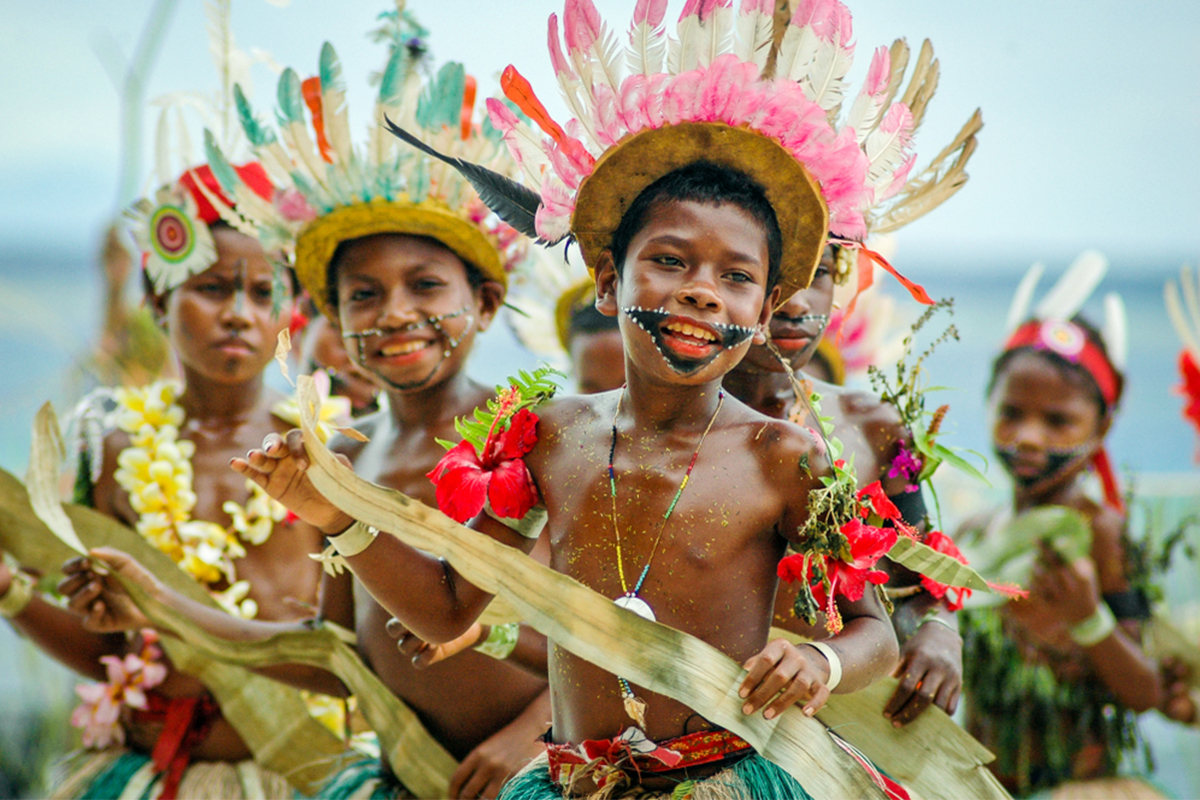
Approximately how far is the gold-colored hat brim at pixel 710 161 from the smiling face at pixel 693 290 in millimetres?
72

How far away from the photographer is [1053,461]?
435cm

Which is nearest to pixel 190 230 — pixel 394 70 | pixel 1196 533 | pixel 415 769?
pixel 394 70

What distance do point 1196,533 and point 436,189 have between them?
4189 mm

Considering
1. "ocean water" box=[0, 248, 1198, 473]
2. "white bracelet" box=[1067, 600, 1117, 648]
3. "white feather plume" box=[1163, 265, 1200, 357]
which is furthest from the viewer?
"white feather plume" box=[1163, 265, 1200, 357]

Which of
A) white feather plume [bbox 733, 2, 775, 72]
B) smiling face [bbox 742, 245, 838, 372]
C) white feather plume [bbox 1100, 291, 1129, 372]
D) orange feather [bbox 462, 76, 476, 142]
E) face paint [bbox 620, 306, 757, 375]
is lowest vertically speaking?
face paint [bbox 620, 306, 757, 375]

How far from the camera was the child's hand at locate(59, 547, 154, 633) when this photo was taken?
2750mm

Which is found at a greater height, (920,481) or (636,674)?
(920,481)

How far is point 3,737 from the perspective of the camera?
4.50 m

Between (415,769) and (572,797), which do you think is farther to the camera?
(415,769)

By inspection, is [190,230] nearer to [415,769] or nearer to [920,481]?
[415,769]

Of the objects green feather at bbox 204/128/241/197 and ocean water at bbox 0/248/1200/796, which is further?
ocean water at bbox 0/248/1200/796

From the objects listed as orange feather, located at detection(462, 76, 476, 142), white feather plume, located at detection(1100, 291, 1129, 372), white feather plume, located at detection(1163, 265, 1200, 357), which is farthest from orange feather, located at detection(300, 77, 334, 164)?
white feather plume, located at detection(1163, 265, 1200, 357)

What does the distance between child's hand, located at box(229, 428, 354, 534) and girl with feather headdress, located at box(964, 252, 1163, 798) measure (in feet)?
9.56

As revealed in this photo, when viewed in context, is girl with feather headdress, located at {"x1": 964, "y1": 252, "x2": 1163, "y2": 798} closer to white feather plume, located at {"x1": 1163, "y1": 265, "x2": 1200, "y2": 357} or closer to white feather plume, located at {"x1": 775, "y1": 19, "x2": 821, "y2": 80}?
white feather plume, located at {"x1": 1163, "y1": 265, "x2": 1200, "y2": 357}
